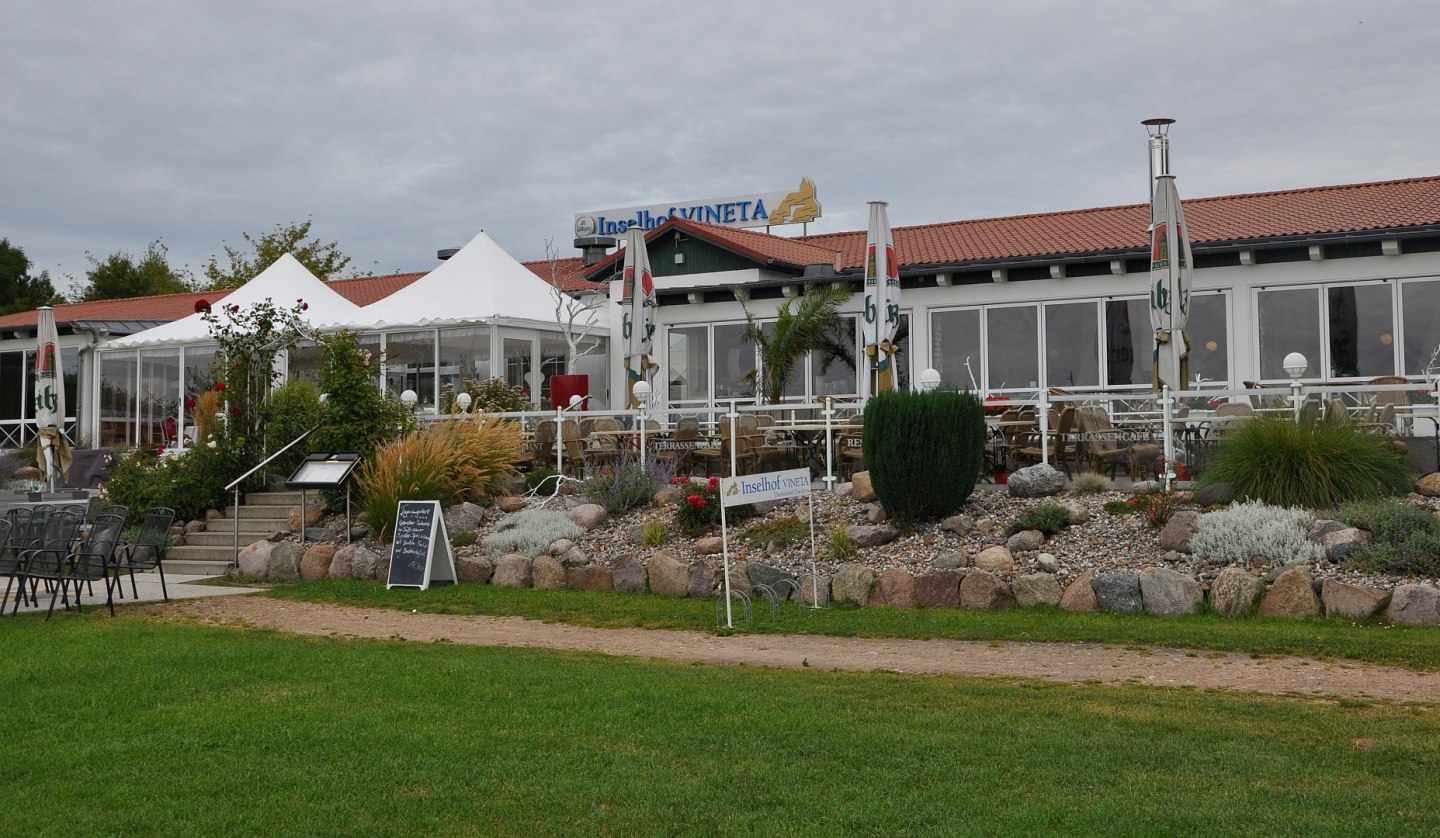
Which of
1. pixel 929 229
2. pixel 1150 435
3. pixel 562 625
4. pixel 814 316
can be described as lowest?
pixel 562 625

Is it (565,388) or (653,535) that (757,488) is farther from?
(565,388)

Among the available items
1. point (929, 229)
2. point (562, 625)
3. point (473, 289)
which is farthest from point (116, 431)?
point (562, 625)

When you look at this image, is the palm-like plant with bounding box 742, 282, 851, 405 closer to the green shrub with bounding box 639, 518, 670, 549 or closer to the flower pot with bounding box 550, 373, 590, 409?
the flower pot with bounding box 550, 373, 590, 409

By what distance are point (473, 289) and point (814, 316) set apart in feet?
21.3

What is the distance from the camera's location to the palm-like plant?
20391 millimetres

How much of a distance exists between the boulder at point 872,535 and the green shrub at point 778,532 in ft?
1.82

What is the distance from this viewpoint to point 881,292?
15.7 meters

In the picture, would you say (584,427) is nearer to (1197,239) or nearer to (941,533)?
(941,533)

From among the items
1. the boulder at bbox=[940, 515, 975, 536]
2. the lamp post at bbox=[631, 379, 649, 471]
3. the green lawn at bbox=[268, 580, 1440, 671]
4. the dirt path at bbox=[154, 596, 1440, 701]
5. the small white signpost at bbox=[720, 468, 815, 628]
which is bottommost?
the dirt path at bbox=[154, 596, 1440, 701]

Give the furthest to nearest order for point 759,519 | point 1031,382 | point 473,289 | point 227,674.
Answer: point 473,289
point 1031,382
point 759,519
point 227,674

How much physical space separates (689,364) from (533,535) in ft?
31.7

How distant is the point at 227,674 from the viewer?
8086mm

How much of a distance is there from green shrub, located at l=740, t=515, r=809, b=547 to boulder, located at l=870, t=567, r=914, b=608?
1.48 meters

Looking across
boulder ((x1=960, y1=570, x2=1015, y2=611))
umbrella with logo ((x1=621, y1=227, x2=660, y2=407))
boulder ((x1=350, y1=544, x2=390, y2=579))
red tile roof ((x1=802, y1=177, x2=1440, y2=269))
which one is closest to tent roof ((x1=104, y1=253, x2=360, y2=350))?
umbrella with logo ((x1=621, y1=227, x2=660, y2=407))
